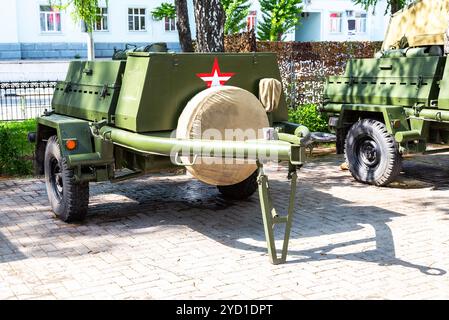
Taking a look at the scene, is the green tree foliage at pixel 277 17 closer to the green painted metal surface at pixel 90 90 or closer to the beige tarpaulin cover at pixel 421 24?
the beige tarpaulin cover at pixel 421 24

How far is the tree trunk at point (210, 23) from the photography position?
399 inches

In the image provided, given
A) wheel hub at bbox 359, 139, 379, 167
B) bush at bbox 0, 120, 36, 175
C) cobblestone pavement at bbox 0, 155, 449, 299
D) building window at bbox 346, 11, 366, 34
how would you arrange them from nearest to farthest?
1. cobblestone pavement at bbox 0, 155, 449, 299
2. wheel hub at bbox 359, 139, 379, 167
3. bush at bbox 0, 120, 36, 175
4. building window at bbox 346, 11, 366, 34

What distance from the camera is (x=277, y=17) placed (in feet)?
115

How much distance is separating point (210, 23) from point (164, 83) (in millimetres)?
3931

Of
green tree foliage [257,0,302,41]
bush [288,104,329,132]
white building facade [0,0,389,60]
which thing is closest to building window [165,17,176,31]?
white building facade [0,0,389,60]

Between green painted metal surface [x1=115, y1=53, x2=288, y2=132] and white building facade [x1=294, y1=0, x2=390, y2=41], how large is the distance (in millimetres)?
34301

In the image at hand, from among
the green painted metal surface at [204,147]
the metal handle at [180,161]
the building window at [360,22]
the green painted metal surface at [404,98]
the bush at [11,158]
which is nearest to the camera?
the green painted metal surface at [204,147]

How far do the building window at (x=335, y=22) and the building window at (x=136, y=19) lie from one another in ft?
→ 38.9

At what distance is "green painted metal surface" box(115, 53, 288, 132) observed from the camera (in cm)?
644

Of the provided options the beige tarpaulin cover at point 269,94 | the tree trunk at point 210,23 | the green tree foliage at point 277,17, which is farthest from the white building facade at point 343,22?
the beige tarpaulin cover at point 269,94

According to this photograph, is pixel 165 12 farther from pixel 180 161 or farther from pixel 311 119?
pixel 180 161

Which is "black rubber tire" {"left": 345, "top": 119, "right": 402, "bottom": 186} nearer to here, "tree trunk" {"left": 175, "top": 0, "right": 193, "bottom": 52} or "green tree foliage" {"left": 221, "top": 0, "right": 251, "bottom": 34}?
"tree trunk" {"left": 175, "top": 0, "right": 193, "bottom": 52}

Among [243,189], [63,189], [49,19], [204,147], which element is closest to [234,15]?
[49,19]

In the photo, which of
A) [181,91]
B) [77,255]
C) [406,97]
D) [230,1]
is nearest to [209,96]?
[181,91]
